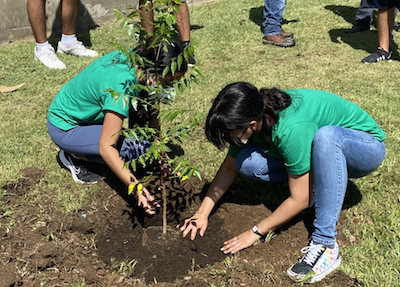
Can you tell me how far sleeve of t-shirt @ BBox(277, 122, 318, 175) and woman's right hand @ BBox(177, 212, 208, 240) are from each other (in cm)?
66

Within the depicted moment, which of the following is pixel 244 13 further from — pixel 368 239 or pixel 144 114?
pixel 368 239

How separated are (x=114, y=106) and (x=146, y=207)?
596 millimetres

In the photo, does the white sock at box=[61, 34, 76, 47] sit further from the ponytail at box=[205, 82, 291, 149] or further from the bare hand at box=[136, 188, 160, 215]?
the ponytail at box=[205, 82, 291, 149]

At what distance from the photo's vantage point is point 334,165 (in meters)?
2.25

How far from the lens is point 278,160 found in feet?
8.60

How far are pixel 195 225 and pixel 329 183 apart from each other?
805 millimetres

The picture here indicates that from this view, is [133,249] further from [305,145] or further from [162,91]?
[305,145]

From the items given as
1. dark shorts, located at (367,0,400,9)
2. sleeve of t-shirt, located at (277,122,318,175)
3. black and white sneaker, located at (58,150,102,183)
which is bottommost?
black and white sneaker, located at (58,150,102,183)

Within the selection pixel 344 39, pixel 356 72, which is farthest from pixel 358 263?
pixel 344 39

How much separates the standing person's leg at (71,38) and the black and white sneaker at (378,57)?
3.19 m

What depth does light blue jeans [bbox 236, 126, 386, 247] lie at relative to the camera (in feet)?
7.35

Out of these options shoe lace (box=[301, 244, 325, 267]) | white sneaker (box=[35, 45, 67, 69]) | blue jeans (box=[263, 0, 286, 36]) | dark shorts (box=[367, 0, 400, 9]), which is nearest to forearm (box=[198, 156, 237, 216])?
shoe lace (box=[301, 244, 325, 267])

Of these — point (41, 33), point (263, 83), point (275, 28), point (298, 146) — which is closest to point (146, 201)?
point (298, 146)

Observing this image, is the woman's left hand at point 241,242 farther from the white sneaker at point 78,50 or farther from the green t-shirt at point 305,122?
the white sneaker at point 78,50
